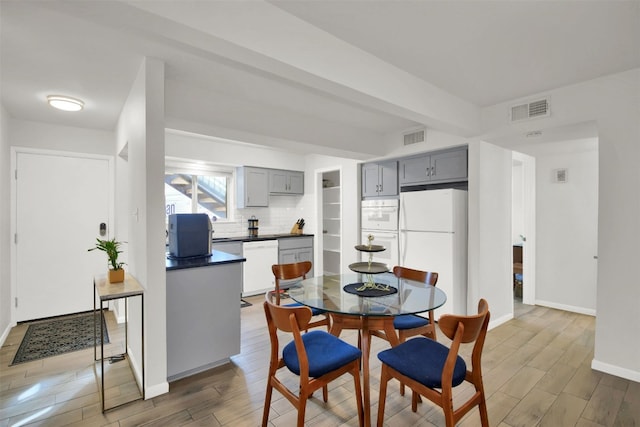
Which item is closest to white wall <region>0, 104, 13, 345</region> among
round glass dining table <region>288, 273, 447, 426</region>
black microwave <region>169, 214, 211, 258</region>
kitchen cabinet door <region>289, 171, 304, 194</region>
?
black microwave <region>169, 214, 211, 258</region>

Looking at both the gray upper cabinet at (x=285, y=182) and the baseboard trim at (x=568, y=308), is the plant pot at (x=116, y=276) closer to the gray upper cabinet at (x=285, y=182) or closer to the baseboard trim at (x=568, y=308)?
the gray upper cabinet at (x=285, y=182)

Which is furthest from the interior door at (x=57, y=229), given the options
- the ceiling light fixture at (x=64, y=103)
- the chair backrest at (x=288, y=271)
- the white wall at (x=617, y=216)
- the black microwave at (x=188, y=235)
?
the white wall at (x=617, y=216)

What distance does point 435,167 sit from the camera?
13.1 feet

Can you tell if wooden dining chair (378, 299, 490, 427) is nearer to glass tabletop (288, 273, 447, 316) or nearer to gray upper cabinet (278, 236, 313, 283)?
glass tabletop (288, 273, 447, 316)

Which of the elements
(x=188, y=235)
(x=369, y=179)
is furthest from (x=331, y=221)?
(x=188, y=235)

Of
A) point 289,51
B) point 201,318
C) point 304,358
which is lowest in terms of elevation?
point 201,318

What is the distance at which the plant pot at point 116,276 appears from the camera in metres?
2.47

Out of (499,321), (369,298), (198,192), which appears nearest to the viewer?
(369,298)

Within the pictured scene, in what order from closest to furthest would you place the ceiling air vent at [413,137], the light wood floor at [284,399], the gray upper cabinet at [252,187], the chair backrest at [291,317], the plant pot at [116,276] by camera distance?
the chair backrest at [291,317], the light wood floor at [284,399], the plant pot at [116,276], the ceiling air vent at [413,137], the gray upper cabinet at [252,187]

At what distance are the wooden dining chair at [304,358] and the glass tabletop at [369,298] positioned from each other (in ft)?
0.80

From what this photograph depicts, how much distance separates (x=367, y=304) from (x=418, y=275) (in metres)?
0.98

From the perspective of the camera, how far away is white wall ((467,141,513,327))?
3.51m

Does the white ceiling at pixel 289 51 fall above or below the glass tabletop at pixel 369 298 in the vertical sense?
above

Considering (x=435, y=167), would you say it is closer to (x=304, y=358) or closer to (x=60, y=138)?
(x=304, y=358)
